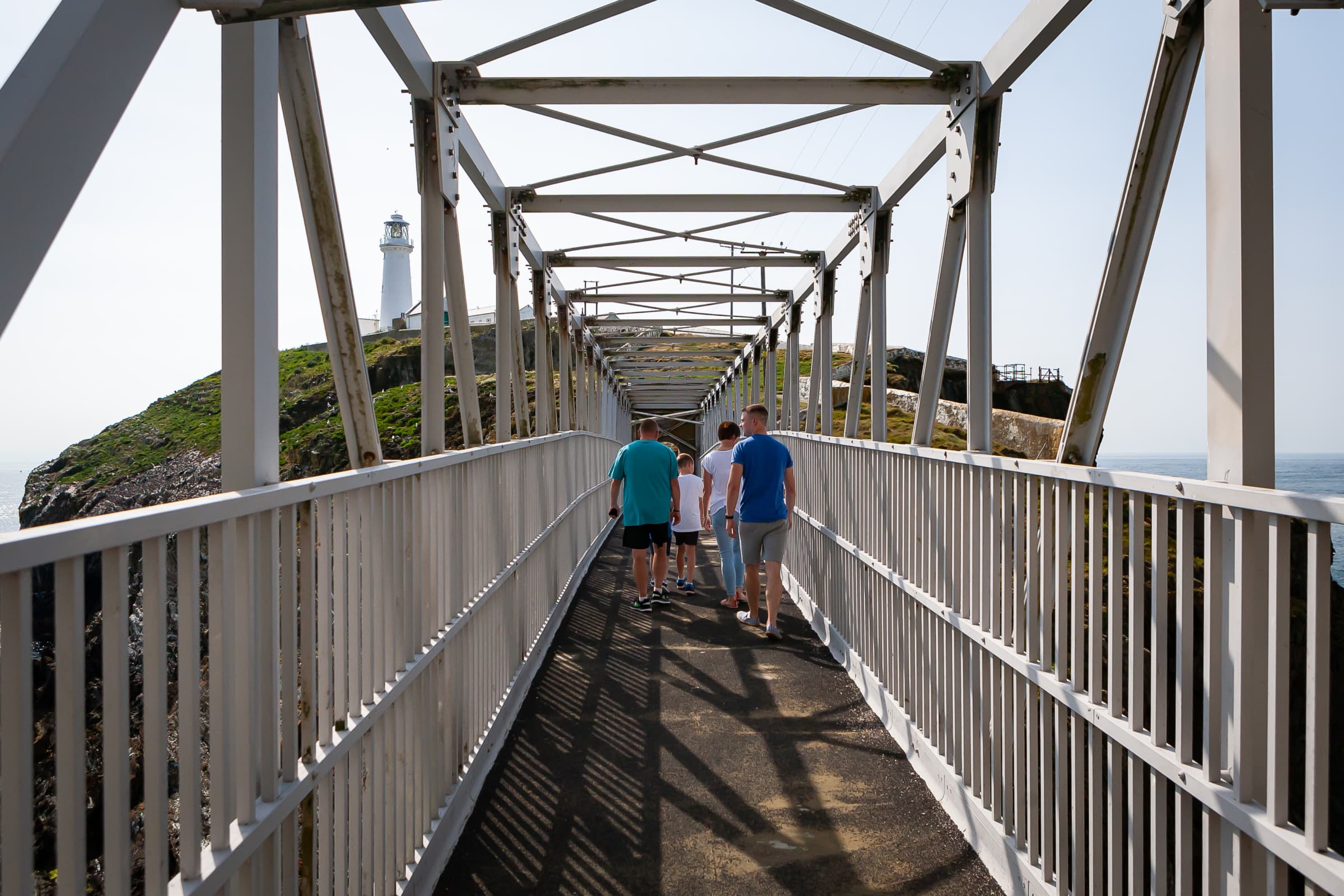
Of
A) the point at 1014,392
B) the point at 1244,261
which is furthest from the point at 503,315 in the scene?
the point at 1014,392

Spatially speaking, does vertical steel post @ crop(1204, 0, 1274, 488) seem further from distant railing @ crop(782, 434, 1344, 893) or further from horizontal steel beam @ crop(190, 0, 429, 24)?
horizontal steel beam @ crop(190, 0, 429, 24)

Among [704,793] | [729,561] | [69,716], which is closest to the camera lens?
[69,716]

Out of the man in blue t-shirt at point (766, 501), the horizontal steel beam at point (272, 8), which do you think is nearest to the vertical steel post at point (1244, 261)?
the horizontal steel beam at point (272, 8)

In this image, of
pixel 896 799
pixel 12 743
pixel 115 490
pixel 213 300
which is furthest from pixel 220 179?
pixel 115 490

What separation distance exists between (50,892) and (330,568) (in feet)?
18.3

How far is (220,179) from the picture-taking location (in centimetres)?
275

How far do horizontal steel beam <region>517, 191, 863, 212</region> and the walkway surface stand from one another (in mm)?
3764

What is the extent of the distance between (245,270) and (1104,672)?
10.5 feet

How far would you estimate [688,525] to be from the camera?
36.1 feet

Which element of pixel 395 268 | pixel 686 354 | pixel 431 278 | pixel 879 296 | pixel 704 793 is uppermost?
pixel 395 268

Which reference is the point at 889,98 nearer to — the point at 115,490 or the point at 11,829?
the point at 11,829

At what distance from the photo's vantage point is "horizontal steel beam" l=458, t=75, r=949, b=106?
5660 millimetres

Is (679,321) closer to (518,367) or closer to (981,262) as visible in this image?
(518,367)

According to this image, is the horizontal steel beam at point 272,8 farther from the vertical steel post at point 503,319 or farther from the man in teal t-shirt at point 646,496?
the man in teal t-shirt at point 646,496
